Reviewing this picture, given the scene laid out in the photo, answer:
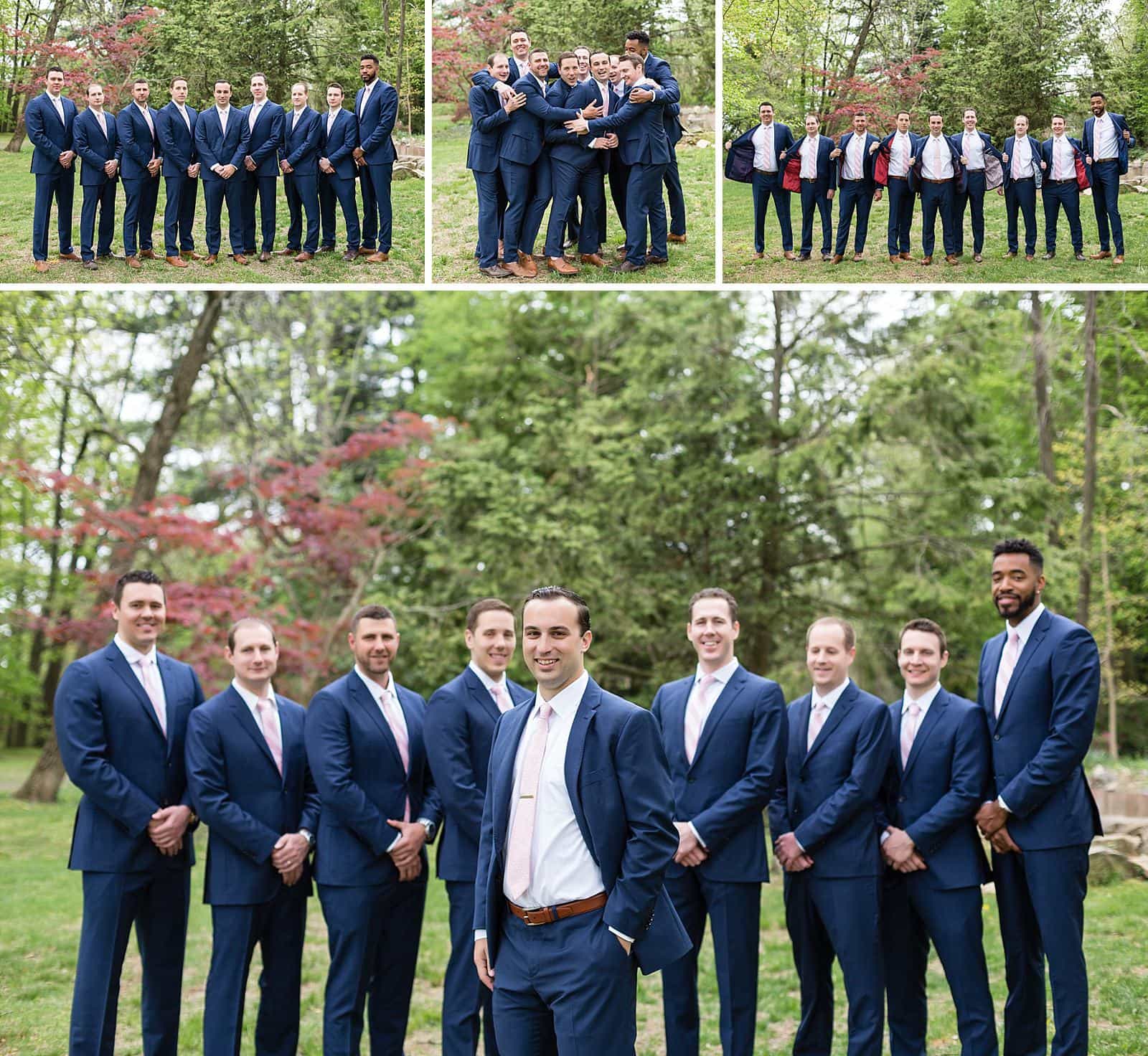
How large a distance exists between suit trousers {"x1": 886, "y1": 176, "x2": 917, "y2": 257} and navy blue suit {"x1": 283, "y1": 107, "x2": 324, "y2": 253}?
4.64 metres

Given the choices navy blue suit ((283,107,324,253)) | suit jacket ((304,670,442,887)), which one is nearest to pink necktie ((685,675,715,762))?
suit jacket ((304,670,442,887))

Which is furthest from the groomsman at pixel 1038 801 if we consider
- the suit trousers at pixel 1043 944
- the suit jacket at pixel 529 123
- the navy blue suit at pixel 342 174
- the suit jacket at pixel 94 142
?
the suit jacket at pixel 94 142

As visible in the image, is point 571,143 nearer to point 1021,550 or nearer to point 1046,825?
point 1021,550

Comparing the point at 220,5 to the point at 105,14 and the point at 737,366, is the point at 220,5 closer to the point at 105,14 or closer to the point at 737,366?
the point at 105,14

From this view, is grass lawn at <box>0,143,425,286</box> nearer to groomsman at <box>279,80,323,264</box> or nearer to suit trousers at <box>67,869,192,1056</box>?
groomsman at <box>279,80,323,264</box>

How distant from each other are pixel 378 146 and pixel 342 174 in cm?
37

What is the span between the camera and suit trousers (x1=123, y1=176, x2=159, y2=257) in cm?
978

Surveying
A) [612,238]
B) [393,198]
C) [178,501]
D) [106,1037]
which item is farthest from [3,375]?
[106,1037]

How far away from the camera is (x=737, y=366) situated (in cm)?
1252

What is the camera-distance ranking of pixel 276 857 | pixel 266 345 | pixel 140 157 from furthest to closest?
pixel 266 345, pixel 140 157, pixel 276 857

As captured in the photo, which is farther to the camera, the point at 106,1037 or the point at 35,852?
the point at 35,852

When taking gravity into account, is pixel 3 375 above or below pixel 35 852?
above

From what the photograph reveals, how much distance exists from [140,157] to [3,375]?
4.46 m

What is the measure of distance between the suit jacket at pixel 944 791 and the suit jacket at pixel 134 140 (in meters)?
7.46
